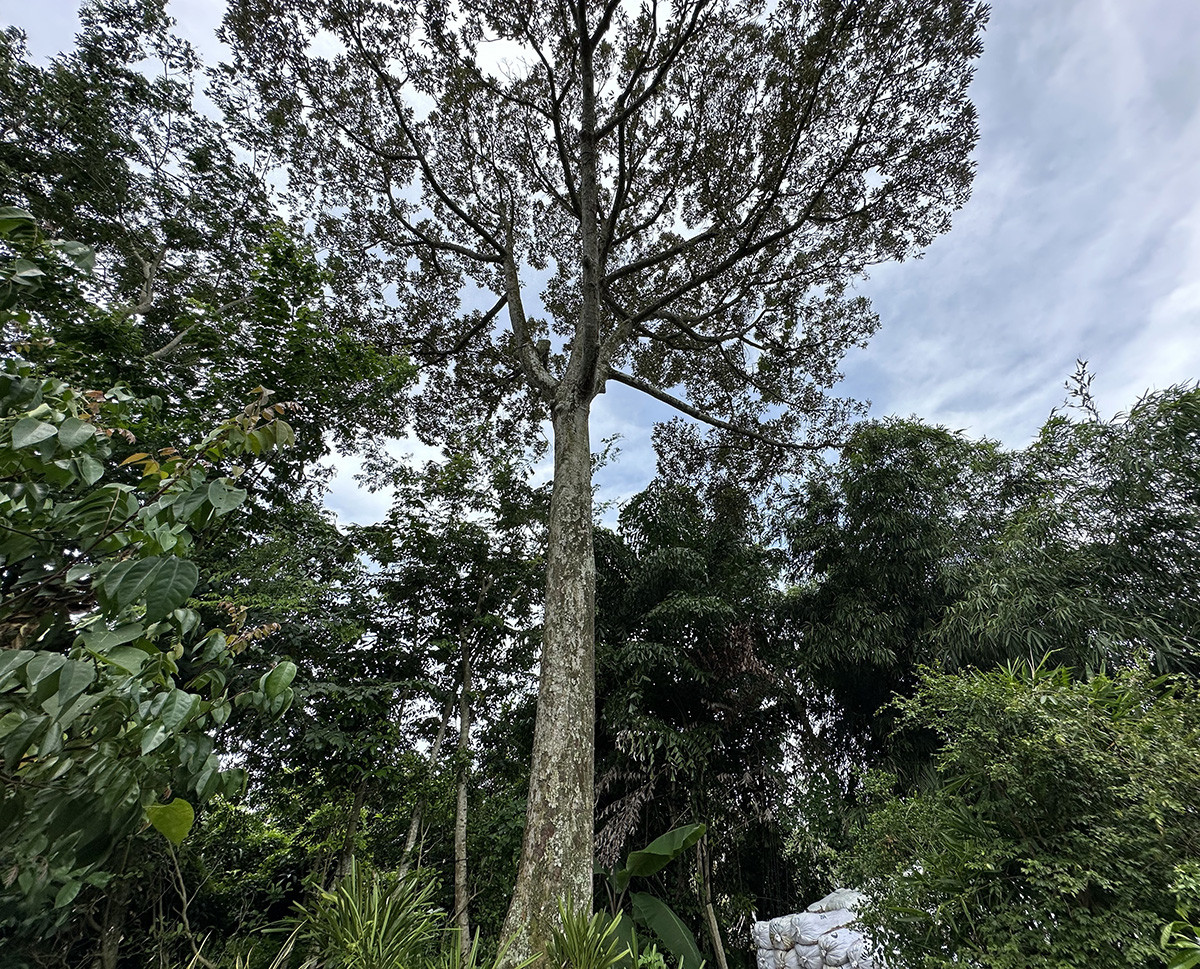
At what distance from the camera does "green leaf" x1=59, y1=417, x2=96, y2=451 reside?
73cm

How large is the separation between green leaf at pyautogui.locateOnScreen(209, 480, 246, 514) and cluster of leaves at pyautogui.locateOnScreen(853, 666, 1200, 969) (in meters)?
2.96

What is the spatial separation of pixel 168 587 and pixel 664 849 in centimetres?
384

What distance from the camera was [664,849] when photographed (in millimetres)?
3494

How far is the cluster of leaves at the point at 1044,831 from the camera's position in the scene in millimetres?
1847

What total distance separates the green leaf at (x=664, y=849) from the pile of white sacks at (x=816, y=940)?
1242mm

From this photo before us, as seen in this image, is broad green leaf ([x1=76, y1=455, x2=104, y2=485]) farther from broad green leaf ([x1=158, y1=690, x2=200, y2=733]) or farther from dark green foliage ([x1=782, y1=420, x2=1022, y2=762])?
dark green foliage ([x1=782, y1=420, x2=1022, y2=762])

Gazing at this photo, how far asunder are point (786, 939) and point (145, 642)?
5.04 m

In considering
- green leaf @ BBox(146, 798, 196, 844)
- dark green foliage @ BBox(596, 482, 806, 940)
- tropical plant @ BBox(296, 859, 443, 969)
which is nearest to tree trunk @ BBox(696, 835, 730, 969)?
dark green foliage @ BBox(596, 482, 806, 940)

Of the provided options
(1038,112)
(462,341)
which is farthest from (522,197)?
(1038,112)

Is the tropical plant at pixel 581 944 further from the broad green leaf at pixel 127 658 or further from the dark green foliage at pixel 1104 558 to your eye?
the dark green foliage at pixel 1104 558

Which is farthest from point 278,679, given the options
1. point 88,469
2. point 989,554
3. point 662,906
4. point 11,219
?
point 989,554

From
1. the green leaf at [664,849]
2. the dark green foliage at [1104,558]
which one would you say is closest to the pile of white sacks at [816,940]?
the green leaf at [664,849]

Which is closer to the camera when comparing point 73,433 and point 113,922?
point 73,433

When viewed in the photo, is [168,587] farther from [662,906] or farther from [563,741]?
[662,906]
